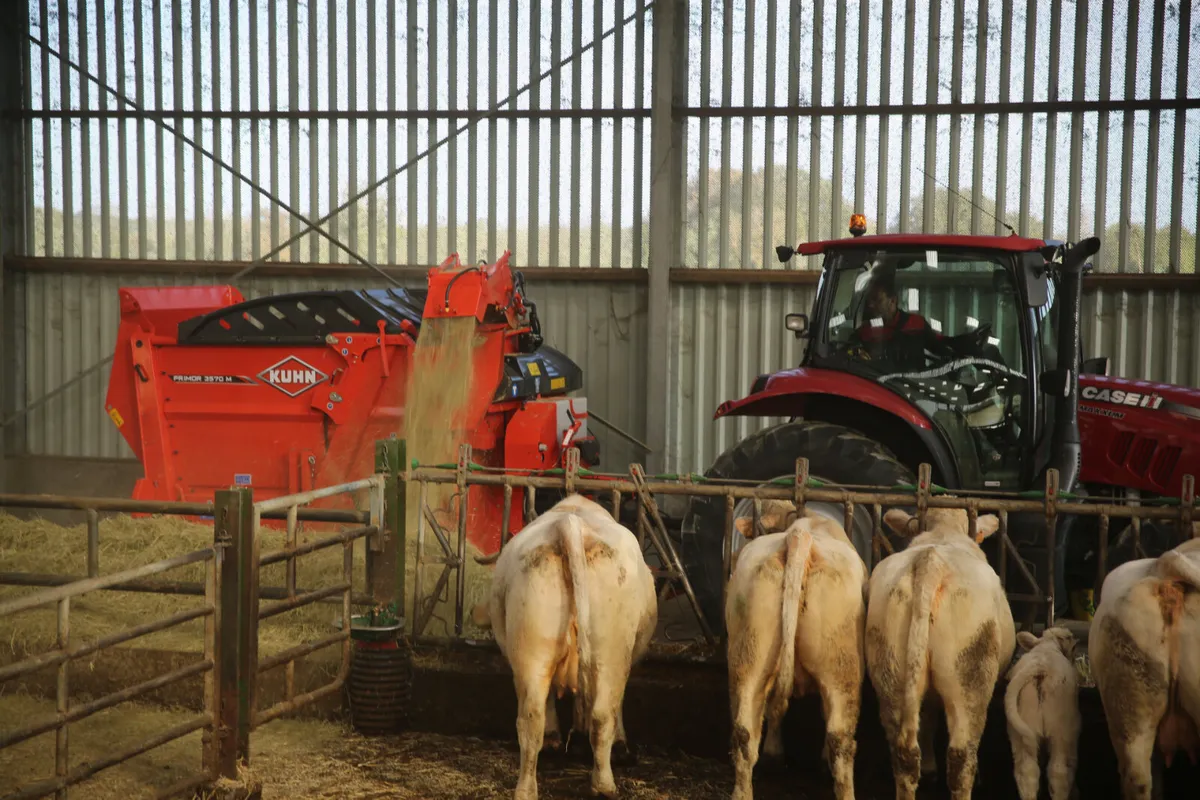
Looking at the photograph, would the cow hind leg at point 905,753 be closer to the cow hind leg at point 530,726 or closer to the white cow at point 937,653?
the white cow at point 937,653

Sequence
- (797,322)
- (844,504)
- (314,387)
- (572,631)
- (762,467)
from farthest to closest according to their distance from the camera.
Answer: (314,387), (797,322), (762,467), (844,504), (572,631)

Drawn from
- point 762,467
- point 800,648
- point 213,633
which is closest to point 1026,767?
point 800,648

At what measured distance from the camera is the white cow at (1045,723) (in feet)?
13.2

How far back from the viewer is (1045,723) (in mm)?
4047

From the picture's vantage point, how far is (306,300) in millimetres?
7996

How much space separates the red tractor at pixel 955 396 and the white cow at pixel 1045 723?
1633mm

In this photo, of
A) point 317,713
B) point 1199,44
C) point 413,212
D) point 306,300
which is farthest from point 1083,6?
point 317,713

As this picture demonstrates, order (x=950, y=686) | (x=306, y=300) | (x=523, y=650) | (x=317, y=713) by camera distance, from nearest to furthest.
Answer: (x=950, y=686), (x=523, y=650), (x=317, y=713), (x=306, y=300)

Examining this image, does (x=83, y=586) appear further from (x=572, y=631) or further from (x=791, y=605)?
(x=791, y=605)

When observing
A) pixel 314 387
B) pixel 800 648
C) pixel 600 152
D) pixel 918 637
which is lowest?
pixel 800 648

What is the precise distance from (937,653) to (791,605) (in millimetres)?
494

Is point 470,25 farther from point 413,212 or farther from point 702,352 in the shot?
point 702,352

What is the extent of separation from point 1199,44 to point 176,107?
9.01 meters

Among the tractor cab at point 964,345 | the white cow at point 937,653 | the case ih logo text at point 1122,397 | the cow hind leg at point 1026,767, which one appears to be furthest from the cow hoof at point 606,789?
the case ih logo text at point 1122,397
